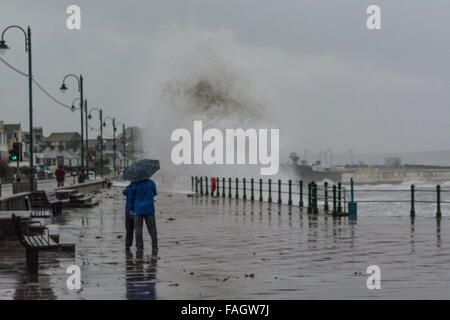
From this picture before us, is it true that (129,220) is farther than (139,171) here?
Yes

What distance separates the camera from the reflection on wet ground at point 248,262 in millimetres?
9852

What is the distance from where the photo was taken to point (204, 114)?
326 feet

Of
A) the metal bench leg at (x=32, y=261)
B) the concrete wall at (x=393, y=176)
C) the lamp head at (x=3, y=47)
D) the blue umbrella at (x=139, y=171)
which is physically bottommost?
the concrete wall at (x=393, y=176)

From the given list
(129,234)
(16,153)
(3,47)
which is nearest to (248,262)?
(129,234)

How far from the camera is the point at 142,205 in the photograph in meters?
15.1

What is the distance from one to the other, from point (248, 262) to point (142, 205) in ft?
9.42

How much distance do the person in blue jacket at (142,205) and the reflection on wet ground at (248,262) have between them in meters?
0.41

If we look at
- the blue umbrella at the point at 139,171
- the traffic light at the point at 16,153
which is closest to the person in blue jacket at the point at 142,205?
the blue umbrella at the point at 139,171

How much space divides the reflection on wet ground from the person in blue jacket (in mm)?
405

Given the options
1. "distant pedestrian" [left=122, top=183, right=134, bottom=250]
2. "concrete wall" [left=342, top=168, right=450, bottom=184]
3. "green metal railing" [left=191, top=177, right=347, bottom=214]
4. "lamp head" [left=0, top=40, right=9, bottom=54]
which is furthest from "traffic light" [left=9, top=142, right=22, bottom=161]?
"concrete wall" [left=342, top=168, right=450, bottom=184]

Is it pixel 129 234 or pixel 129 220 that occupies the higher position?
pixel 129 220

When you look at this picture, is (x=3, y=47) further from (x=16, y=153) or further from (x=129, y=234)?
(x=129, y=234)

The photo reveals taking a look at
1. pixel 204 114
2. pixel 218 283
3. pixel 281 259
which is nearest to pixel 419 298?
pixel 218 283

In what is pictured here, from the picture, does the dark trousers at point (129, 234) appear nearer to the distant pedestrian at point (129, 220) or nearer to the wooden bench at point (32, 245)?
the distant pedestrian at point (129, 220)
